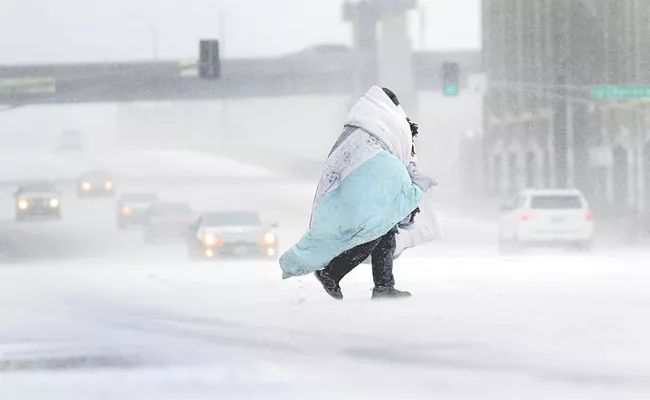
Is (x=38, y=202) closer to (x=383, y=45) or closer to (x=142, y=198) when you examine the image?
(x=142, y=198)

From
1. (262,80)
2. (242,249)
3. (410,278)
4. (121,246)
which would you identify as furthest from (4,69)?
(410,278)

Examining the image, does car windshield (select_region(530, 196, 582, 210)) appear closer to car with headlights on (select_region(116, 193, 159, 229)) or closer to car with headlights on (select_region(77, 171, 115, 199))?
car with headlights on (select_region(116, 193, 159, 229))

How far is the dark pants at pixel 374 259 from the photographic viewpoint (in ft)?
36.0

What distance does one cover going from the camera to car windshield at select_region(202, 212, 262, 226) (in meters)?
32.0

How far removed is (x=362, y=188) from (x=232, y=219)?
2199cm

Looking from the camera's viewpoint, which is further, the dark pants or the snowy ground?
the dark pants

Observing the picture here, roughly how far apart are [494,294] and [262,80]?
9346 cm

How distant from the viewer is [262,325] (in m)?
9.46

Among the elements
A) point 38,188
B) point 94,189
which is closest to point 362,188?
point 38,188

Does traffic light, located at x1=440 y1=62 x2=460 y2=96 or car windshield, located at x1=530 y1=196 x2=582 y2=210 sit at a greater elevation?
traffic light, located at x1=440 y1=62 x2=460 y2=96

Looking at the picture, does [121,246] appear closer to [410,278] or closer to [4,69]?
[410,278]

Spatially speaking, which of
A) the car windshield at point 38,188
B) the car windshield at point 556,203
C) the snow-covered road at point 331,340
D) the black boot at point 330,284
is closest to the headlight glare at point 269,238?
the car windshield at point 556,203

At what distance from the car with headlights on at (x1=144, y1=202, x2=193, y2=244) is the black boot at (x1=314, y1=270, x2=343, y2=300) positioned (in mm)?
35659

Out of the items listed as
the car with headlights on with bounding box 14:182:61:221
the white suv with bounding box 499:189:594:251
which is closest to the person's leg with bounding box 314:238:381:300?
the white suv with bounding box 499:189:594:251
